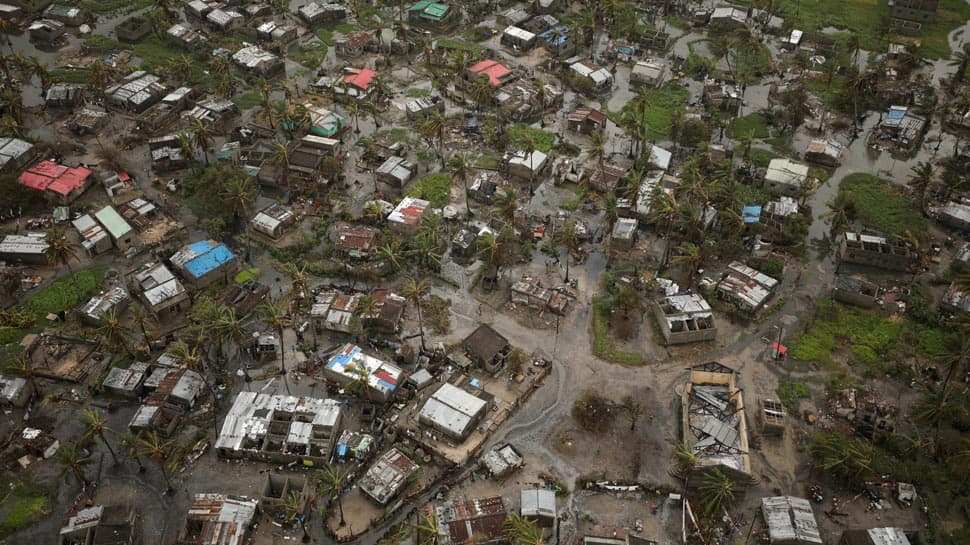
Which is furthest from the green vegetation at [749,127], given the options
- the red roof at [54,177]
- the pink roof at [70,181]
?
the red roof at [54,177]

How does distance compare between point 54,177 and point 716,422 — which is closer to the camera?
point 716,422

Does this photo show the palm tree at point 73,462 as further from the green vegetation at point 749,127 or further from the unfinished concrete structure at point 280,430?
the green vegetation at point 749,127

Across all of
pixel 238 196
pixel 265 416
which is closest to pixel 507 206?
pixel 238 196

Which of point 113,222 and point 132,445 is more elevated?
point 113,222

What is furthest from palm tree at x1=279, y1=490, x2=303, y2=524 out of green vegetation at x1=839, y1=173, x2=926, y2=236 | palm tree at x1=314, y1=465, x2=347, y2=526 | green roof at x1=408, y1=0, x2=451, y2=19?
green roof at x1=408, y1=0, x2=451, y2=19

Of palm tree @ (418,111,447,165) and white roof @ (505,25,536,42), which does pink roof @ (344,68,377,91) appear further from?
white roof @ (505,25,536,42)

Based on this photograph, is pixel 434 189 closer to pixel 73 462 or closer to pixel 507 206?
pixel 507 206

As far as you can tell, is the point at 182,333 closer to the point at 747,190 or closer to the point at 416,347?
the point at 416,347

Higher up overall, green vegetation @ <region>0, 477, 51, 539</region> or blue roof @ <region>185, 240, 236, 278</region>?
blue roof @ <region>185, 240, 236, 278</region>
